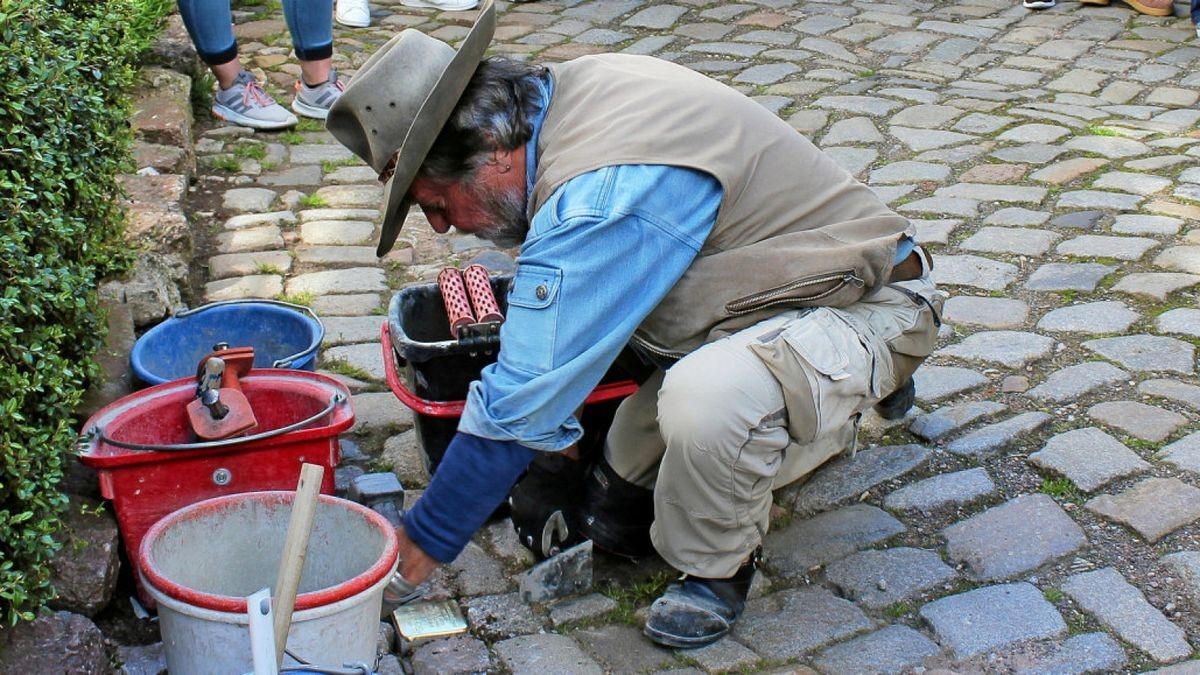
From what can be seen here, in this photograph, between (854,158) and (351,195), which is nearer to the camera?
(351,195)

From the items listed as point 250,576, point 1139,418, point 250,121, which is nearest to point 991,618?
point 1139,418

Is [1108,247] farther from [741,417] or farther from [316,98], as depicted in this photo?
[316,98]

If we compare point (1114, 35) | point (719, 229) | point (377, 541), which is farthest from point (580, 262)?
point (1114, 35)

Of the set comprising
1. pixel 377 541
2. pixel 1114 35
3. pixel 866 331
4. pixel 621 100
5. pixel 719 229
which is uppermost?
pixel 621 100

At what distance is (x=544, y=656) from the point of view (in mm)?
3006

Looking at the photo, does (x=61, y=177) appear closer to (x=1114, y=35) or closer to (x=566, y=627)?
(x=566, y=627)

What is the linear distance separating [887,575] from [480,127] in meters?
1.42

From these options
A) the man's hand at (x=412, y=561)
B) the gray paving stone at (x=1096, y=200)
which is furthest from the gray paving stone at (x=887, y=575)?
the gray paving stone at (x=1096, y=200)

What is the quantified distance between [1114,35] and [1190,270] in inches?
141

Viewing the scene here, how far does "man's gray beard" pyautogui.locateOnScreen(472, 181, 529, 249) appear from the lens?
9.64 ft

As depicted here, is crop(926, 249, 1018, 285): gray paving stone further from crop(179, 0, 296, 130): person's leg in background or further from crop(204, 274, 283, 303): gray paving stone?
crop(179, 0, 296, 130): person's leg in background

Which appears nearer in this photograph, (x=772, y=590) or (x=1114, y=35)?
(x=772, y=590)

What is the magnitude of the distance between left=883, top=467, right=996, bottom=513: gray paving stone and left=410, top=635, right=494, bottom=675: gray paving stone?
1171mm

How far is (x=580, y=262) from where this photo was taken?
266 cm
